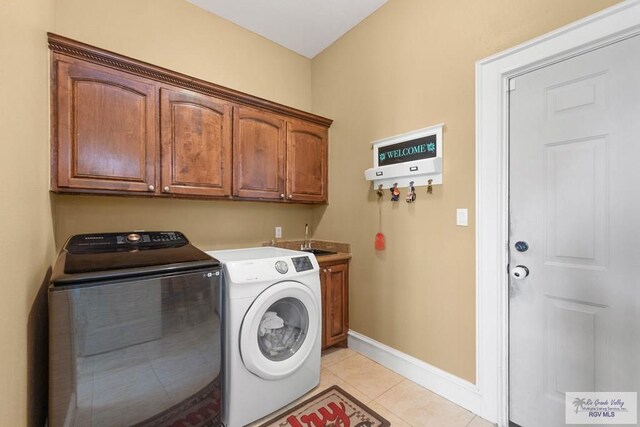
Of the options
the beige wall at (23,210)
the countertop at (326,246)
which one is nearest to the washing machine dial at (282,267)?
the countertop at (326,246)

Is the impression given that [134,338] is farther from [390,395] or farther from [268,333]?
[390,395]

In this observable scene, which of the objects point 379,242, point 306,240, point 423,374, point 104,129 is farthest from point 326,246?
point 104,129

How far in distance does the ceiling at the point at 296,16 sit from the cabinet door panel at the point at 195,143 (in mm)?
914

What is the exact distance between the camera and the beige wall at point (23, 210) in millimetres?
877

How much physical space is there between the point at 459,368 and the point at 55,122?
9.34 ft

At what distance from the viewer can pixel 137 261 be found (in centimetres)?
130

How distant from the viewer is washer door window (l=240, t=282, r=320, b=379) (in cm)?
157

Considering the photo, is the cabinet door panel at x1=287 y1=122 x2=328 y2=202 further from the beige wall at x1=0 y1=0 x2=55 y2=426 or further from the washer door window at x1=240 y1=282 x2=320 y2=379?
the beige wall at x1=0 y1=0 x2=55 y2=426

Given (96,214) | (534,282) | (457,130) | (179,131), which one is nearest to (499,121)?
(457,130)

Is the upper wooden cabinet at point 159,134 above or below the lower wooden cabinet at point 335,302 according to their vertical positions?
above

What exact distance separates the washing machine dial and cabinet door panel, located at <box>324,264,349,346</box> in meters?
0.68

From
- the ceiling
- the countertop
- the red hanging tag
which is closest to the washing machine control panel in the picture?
the countertop

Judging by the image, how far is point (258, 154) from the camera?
7.43 ft

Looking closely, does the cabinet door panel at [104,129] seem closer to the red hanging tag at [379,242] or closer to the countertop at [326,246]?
the countertop at [326,246]
